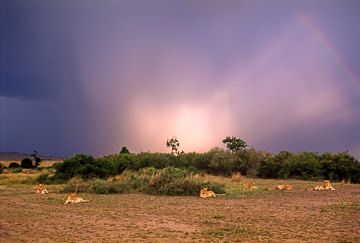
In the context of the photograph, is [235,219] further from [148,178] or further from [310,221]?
[148,178]

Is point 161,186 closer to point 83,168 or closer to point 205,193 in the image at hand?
point 205,193

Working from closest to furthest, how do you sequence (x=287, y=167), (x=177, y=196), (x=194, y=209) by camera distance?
(x=194, y=209), (x=177, y=196), (x=287, y=167)

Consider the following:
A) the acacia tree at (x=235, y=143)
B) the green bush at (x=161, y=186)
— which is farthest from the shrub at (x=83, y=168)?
the acacia tree at (x=235, y=143)

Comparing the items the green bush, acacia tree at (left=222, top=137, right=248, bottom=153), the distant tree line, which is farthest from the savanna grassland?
acacia tree at (left=222, top=137, right=248, bottom=153)

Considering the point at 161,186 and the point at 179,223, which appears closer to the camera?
the point at 179,223

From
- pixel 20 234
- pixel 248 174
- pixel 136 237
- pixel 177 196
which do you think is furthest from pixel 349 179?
pixel 20 234

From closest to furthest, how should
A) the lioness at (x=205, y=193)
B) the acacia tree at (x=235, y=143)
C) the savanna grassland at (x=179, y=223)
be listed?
the savanna grassland at (x=179, y=223), the lioness at (x=205, y=193), the acacia tree at (x=235, y=143)

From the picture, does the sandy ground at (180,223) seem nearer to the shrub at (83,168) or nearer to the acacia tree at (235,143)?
the shrub at (83,168)

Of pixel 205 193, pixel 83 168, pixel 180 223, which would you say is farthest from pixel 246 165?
pixel 180 223

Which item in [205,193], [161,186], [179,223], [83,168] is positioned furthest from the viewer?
[83,168]

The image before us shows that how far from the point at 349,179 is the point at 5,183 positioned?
3265 centimetres

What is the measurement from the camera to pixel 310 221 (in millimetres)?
9180

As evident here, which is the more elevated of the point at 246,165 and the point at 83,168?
the point at 246,165

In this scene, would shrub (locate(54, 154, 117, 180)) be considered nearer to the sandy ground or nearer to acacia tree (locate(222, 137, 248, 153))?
the sandy ground
